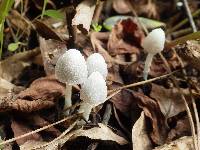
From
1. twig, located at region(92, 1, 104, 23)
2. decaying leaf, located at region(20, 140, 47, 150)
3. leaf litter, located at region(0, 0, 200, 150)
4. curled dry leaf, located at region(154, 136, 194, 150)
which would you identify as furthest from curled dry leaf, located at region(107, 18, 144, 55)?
decaying leaf, located at region(20, 140, 47, 150)

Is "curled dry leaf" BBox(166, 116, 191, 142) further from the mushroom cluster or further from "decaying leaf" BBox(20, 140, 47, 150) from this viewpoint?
"decaying leaf" BBox(20, 140, 47, 150)

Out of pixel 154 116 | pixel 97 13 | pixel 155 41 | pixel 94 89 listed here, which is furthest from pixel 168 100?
pixel 97 13

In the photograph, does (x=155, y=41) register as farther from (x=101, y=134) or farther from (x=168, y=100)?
(x=101, y=134)

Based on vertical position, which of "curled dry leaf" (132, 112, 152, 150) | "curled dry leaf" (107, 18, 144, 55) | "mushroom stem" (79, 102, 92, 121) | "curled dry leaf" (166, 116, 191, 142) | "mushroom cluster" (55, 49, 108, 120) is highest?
"mushroom cluster" (55, 49, 108, 120)

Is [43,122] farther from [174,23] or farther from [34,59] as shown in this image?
[174,23]

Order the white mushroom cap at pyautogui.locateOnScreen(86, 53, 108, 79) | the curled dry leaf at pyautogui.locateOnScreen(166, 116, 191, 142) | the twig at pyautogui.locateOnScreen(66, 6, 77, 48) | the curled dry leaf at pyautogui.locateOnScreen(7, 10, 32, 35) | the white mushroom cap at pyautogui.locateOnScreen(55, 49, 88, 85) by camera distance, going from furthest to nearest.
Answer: the curled dry leaf at pyautogui.locateOnScreen(7, 10, 32, 35)
the twig at pyautogui.locateOnScreen(66, 6, 77, 48)
the curled dry leaf at pyautogui.locateOnScreen(166, 116, 191, 142)
the white mushroom cap at pyautogui.locateOnScreen(86, 53, 108, 79)
the white mushroom cap at pyautogui.locateOnScreen(55, 49, 88, 85)
